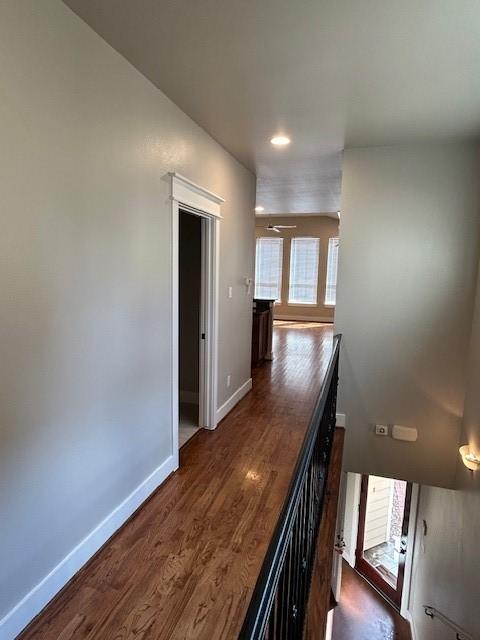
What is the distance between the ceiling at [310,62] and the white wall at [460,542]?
178cm

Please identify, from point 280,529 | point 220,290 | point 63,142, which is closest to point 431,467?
point 220,290

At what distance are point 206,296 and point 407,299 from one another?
194 centimetres

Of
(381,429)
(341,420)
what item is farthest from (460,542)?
(341,420)

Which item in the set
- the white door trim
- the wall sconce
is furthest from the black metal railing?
the wall sconce

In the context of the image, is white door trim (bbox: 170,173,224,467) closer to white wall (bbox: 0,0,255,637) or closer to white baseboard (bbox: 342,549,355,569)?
white wall (bbox: 0,0,255,637)

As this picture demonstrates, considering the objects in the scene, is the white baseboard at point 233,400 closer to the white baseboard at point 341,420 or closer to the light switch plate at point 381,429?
the white baseboard at point 341,420

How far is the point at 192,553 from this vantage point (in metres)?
2.21

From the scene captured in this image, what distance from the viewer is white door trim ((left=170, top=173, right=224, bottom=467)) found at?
116 inches

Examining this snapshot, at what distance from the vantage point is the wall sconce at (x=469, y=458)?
10.6ft

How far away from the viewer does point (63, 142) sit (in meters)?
1.77

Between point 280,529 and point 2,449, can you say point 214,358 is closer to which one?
point 2,449

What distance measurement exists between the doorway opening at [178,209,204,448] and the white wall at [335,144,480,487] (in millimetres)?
1647

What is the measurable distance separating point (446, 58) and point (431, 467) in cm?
350

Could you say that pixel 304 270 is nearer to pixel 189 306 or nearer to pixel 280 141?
pixel 189 306
